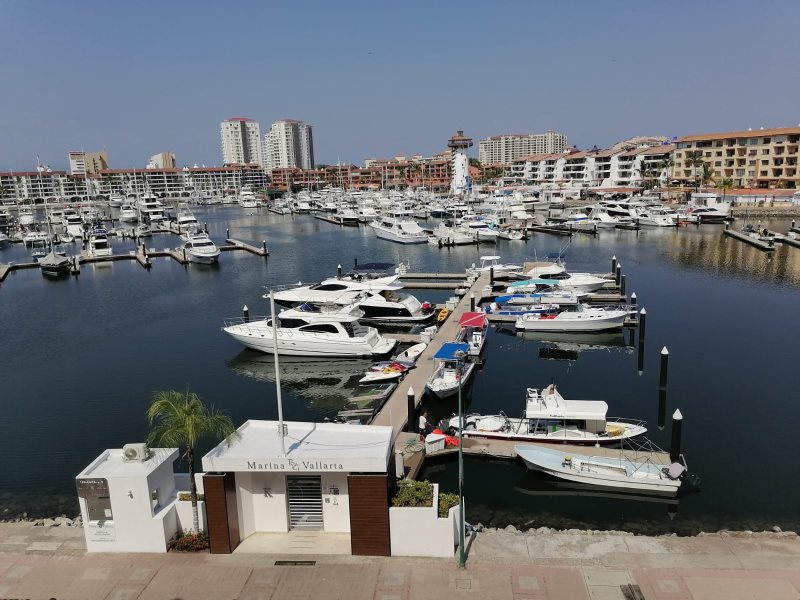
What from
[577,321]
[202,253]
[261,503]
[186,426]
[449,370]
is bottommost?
[577,321]

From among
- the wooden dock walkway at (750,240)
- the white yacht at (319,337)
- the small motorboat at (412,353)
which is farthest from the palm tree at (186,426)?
the wooden dock walkway at (750,240)

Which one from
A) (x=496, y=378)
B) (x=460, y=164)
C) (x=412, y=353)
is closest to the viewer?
(x=496, y=378)

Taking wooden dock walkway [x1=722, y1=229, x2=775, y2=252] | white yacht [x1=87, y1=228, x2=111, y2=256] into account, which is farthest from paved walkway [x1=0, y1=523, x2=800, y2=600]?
white yacht [x1=87, y1=228, x2=111, y2=256]

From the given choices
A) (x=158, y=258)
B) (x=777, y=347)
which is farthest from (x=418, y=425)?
(x=158, y=258)

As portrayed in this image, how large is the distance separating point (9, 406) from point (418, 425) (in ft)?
67.0

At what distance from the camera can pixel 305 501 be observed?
15461 mm

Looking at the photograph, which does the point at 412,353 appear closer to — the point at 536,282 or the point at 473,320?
the point at 473,320

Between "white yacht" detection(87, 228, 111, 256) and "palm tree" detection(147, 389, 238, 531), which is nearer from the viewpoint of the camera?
"palm tree" detection(147, 389, 238, 531)

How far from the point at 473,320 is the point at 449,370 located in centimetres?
708

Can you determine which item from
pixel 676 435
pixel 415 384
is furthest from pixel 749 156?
pixel 676 435

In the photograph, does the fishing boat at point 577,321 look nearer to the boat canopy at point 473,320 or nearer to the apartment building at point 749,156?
the boat canopy at point 473,320

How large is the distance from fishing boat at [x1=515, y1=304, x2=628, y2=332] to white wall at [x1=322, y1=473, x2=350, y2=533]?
26422mm

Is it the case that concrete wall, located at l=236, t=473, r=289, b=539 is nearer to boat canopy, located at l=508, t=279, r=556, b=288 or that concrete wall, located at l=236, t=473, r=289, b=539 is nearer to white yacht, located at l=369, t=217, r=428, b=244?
boat canopy, located at l=508, t=279, r=556, b=288

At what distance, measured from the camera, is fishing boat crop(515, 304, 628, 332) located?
3938 centimetres
